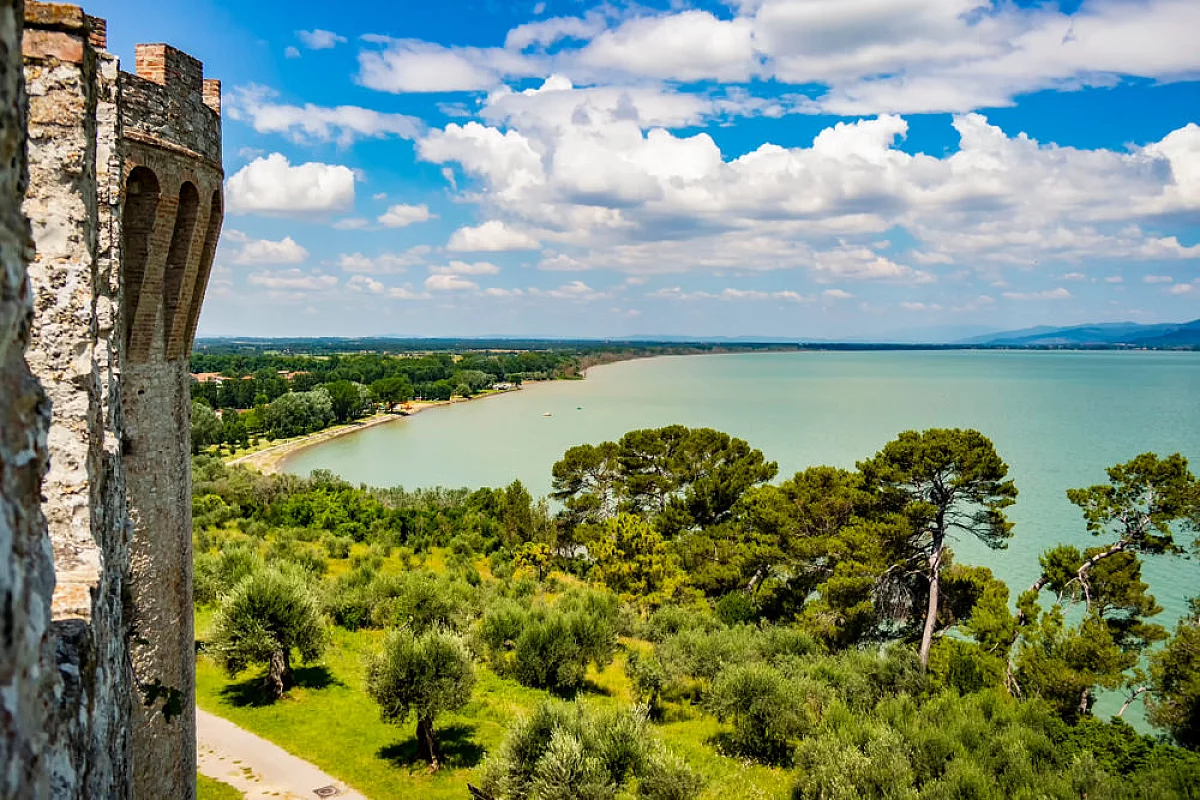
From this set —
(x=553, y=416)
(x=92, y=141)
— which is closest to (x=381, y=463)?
(x=553, y=416)

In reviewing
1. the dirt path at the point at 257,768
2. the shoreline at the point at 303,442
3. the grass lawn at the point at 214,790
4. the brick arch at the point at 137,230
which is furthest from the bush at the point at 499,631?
the shoreline at the point at 303,442

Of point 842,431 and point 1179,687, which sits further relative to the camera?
point 842,431

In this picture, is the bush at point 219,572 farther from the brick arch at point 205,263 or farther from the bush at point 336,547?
the brick arch at point 205,263

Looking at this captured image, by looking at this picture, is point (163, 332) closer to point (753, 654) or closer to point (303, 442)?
point (753, 654)

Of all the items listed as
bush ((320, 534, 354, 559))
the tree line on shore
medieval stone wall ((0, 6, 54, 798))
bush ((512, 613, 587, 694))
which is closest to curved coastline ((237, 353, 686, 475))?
the tree line on shore

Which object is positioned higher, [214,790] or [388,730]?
[214,790]

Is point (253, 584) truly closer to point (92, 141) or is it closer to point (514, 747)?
point (514, 747)

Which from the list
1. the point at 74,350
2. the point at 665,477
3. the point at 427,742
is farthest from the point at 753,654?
the point at 74,350

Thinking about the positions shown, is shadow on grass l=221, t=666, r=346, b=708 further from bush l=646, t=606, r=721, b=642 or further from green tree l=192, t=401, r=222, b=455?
green tree l=192, t=401, r=222, b=455
